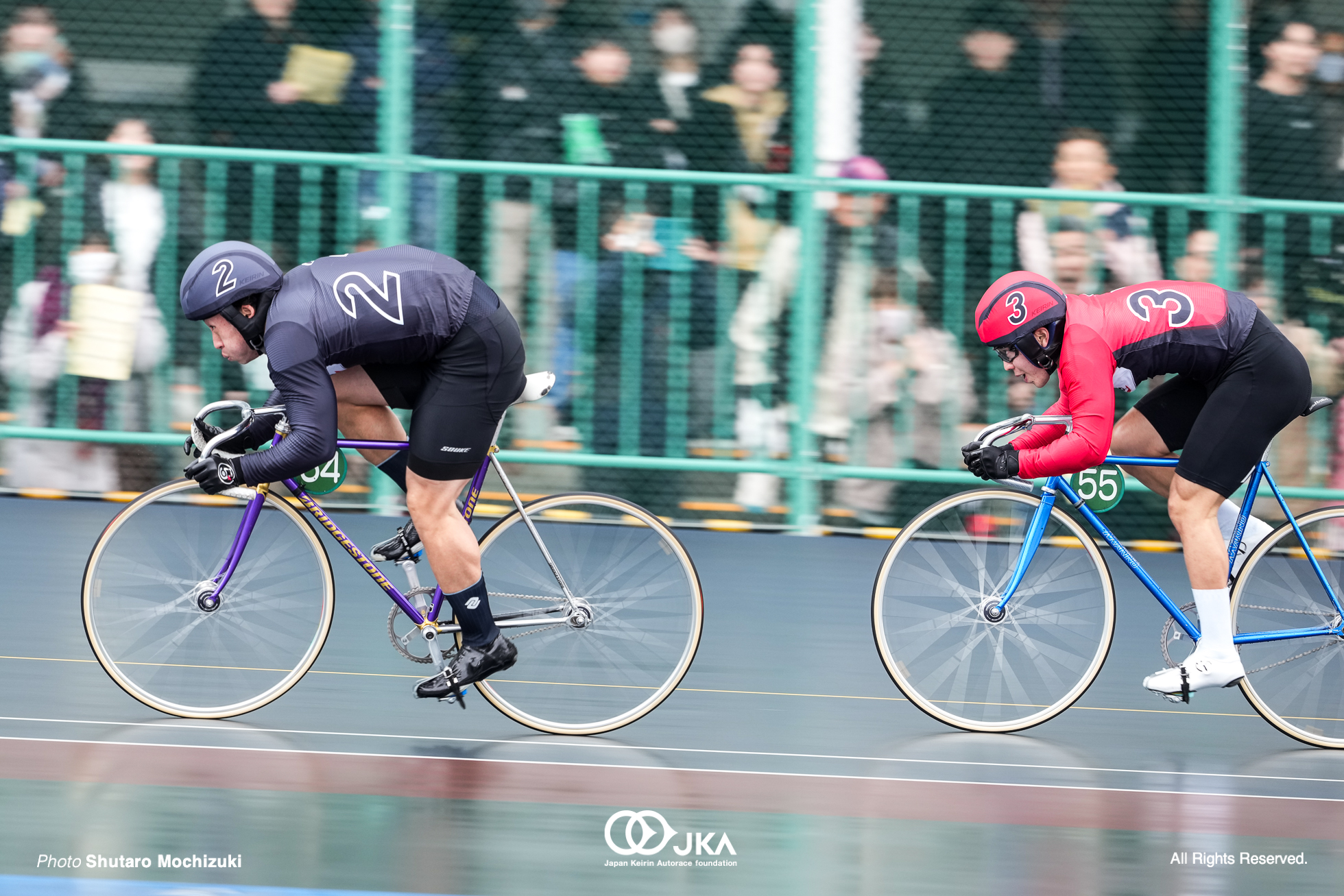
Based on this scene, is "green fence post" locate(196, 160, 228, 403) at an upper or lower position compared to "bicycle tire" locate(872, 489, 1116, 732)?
upper

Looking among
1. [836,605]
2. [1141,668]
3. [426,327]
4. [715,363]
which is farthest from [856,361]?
[426,327]

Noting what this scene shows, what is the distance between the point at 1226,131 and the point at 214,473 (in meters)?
5.76

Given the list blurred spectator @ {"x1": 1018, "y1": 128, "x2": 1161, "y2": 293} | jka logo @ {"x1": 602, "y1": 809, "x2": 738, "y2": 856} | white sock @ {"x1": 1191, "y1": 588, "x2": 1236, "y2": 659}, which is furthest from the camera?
blurred spectator @ {"x1": 1018, "y1": 128, "x2": 1161, "y2": 293}

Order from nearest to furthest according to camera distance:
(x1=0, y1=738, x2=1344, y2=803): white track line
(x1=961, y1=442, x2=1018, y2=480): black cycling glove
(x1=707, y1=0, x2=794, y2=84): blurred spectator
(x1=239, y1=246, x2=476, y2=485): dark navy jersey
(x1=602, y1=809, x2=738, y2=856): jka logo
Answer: (x1=602, y1=809, x2=738, y2=856): jka logo → (x1=239, y1=246, x2=476, y2=485): dark navy jersey → (x1=0, y1=738, x2=1344, y2=803): white track line → (x1=961, y1=442, x2=1018, y2=480): black cycling glove → (x1=707, y1=0, x2=794, y2=84): blurred spectator

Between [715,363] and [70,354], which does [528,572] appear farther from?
[70,354]

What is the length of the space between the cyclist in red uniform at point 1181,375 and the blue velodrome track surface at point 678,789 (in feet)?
1.47

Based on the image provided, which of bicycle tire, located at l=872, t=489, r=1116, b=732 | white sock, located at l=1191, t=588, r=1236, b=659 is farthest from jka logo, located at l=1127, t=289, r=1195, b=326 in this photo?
white sock, located at l=1191, t=588, r=1236, b=659

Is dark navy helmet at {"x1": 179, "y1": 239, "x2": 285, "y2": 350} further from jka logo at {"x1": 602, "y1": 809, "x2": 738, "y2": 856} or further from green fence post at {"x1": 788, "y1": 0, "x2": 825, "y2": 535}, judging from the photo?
green fence post at {"x1": 788, "y1": 0, "x2": 825, "y2": 535}

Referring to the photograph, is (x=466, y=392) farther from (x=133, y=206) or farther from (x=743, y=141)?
(x=133, y=206)

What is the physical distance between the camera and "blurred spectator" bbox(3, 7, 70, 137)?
891cm

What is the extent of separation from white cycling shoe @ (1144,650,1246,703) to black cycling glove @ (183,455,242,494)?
120 inches

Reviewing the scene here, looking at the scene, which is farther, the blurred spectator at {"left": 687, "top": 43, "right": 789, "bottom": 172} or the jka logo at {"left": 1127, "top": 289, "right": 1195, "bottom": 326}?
the blurred spectator at {"left": 687, "top": 43, "right": 789, "bottom": 172}

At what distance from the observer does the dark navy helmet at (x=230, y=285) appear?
17.4 feet

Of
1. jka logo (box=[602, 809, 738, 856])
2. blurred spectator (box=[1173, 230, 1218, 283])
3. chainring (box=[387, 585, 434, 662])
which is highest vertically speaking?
blurred spectator (box=[1173, 230, 1218, 283])
